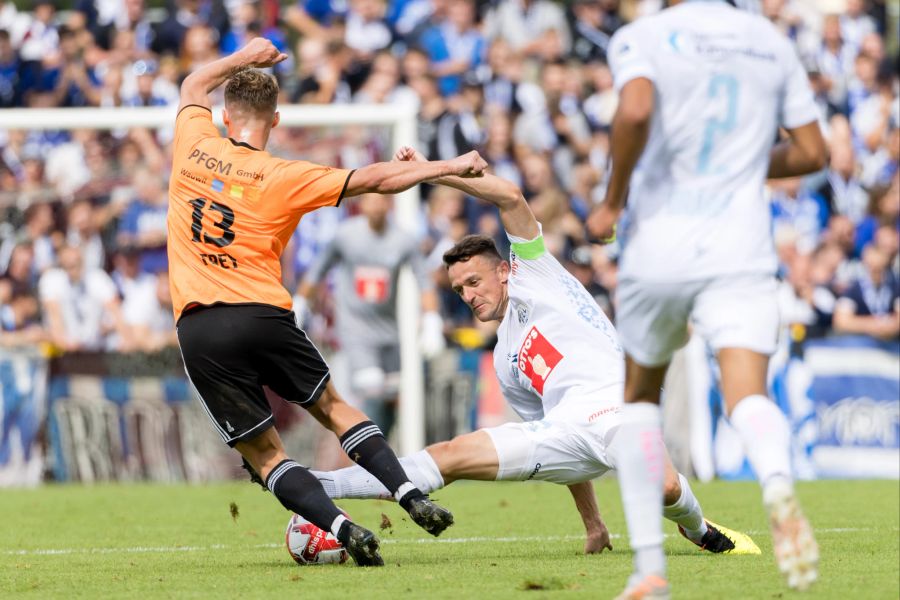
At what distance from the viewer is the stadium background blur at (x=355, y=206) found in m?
14.0

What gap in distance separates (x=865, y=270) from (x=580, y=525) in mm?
7135

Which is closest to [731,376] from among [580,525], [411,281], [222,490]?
[580,525]

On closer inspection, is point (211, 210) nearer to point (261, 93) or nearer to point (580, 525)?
point (261, 93)

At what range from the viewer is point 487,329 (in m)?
14.6

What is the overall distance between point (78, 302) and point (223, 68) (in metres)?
8.03

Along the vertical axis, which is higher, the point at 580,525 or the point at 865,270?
the point at 580,525

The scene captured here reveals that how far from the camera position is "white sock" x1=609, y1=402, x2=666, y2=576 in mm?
5051

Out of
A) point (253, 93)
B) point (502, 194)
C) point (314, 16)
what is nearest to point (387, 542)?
point (502, 194)

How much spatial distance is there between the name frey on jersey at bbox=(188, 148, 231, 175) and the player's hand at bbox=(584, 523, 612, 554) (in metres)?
2.60

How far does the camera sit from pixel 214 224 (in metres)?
6.94

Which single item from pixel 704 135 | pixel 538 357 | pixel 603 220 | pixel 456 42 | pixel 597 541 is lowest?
pixel 456 42

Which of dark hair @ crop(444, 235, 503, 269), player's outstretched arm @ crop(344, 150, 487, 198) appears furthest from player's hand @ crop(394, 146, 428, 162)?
dark hair @ crop(444, 235, 503, 269)

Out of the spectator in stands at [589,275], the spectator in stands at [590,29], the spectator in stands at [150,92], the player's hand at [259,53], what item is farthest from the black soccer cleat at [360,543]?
the spectator in stands at [590,29]

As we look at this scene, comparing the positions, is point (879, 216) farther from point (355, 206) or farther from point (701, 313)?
point (701, 313)
